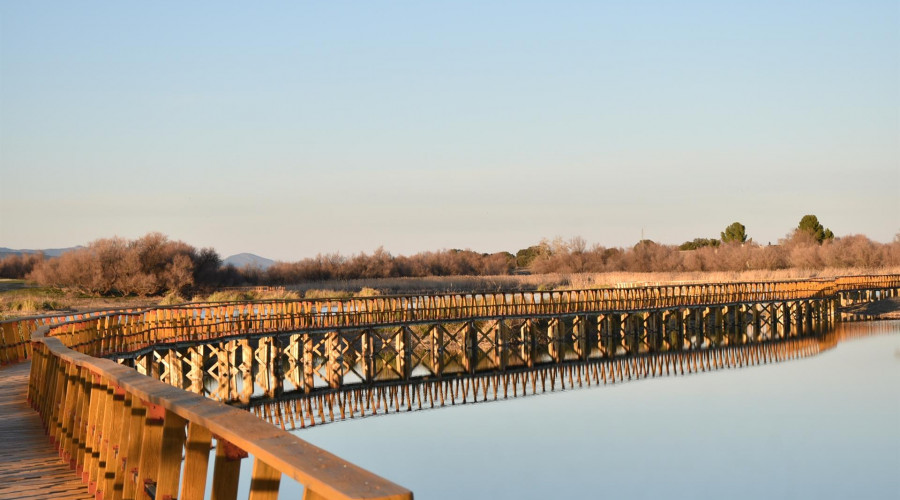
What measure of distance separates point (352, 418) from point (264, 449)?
2371cm

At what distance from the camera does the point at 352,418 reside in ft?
86.2

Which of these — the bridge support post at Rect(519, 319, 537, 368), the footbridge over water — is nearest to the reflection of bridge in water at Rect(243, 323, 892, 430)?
the footbridge over water

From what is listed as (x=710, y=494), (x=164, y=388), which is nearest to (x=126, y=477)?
(x=164, y=388)

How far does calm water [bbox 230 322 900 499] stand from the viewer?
21703 mm

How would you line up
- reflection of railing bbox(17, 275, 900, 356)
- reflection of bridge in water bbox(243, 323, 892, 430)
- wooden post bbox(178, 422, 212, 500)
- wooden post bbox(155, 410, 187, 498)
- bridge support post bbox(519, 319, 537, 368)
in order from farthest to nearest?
bridge support post bbox(519, 319, 537, 368) → reflection of bridge in water bbox(243, 323, 892, 430) → reflection of railing bbox(17, 275, 900, 356) → wooden post bbox(155, 410, 187, 498) → wooden post bbox(178, 422, 212, 500)

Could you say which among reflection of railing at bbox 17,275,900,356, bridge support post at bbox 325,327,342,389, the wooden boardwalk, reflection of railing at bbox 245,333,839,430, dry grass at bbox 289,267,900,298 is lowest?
reflection of railing at bbox 245,333,839,430

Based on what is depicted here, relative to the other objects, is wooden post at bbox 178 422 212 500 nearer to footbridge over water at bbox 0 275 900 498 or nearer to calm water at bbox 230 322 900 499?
footbridge over water at bbox 0 275 900 498

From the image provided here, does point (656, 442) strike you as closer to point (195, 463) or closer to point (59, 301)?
point (195, 463)

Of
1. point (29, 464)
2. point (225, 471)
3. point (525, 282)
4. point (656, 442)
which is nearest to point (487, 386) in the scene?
point (656, 442)

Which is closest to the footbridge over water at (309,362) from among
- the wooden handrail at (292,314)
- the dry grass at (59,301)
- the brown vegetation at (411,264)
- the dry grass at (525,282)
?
the wooden handrail at (292,314)

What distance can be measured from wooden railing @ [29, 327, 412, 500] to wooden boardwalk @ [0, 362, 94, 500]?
142 millimetres

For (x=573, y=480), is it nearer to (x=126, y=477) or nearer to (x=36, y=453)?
(x=36, y=453)

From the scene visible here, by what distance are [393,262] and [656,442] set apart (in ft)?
216

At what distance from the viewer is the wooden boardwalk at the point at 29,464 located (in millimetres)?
7459
